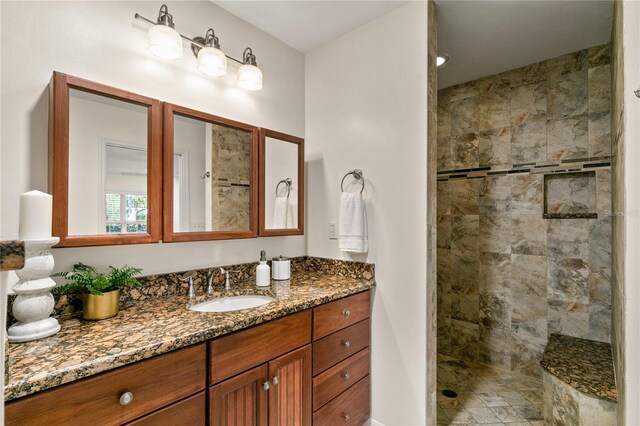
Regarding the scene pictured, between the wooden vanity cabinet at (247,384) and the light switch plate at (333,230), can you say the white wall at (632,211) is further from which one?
the light switch plate at (333,230)

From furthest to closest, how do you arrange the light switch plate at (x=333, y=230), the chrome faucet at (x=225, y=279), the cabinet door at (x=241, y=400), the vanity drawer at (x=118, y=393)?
1. the light switch plate at (x=333, y=230)
2. the chrome faucet at (x=225, y=279)
3. the cabinet door at (x=241, y=400)
4. the vanity drawer at (x=118, y=393)

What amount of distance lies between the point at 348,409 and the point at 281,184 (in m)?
1.36

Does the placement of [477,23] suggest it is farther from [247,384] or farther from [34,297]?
[34,297]

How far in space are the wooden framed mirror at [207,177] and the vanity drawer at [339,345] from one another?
0.72 meters

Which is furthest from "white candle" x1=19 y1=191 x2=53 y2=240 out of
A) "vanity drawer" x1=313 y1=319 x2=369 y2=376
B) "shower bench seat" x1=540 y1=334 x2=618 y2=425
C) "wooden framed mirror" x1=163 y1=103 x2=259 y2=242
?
"shower bench seat" x1=540 y1=334 x2=618 y2=425

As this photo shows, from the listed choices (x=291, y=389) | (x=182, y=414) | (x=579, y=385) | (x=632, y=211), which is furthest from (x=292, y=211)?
(x=579, y=385)

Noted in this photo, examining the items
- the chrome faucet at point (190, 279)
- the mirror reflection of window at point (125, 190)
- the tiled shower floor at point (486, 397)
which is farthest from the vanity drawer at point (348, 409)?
the mirror reflection of window at point (125, 190)

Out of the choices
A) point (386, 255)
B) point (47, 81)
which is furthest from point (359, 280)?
point (47, 81)

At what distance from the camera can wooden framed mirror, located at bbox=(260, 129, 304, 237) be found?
1.89m

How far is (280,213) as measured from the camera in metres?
2.00

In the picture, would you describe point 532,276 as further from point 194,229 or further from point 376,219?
point 194,229

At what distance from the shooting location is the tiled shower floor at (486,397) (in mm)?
1970

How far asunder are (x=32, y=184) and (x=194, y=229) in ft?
2.08

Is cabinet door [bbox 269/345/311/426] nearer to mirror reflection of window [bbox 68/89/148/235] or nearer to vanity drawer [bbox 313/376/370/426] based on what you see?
vanity drawer [bbox 313/376/370/426]
